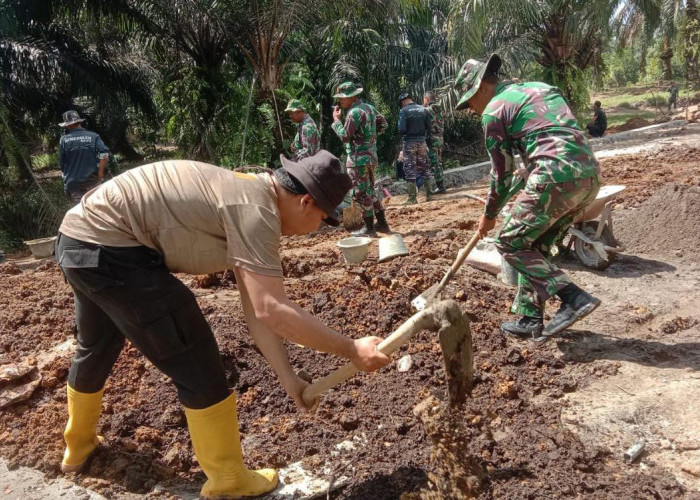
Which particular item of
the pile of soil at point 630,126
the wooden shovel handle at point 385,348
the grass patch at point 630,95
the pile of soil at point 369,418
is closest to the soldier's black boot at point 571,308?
the pile of soil at point 369,418

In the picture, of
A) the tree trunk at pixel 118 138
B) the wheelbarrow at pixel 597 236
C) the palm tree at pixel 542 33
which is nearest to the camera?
the wheelbarrow at pixel 597 236

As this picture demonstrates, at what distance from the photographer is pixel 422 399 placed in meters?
3.29

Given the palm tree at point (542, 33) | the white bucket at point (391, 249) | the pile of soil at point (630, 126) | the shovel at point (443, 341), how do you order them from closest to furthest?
the shovel at point (443, 341) < the white bucket at point (391, 249) < the palm tree at point (542, 33) < the pile of soil at point (630, 126)

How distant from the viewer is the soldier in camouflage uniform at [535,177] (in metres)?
3.59

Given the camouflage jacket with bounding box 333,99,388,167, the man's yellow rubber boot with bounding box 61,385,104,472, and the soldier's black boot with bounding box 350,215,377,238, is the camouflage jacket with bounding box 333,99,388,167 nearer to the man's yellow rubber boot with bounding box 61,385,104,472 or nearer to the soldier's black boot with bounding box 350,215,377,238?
the soldier's black boot with bounding box 350,215,377,238

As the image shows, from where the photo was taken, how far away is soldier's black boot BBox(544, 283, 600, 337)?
12.1 ft

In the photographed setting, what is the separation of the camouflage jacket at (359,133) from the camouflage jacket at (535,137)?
137 inches

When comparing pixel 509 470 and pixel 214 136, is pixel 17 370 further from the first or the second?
pixel 214 136

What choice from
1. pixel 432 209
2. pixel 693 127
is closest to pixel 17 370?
pixel 432 209

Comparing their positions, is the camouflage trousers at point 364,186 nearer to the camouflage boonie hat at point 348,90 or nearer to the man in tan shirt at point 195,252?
the camouflage boonie hat at point 348,90

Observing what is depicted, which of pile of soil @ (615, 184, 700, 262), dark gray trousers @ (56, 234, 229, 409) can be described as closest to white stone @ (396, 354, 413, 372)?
dark gray trousers @ (56, 234, 229, 409)

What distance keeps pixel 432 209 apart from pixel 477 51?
207 inches

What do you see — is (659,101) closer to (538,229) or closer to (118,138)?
(118,138)

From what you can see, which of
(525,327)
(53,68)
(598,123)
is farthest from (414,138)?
(53,68)
